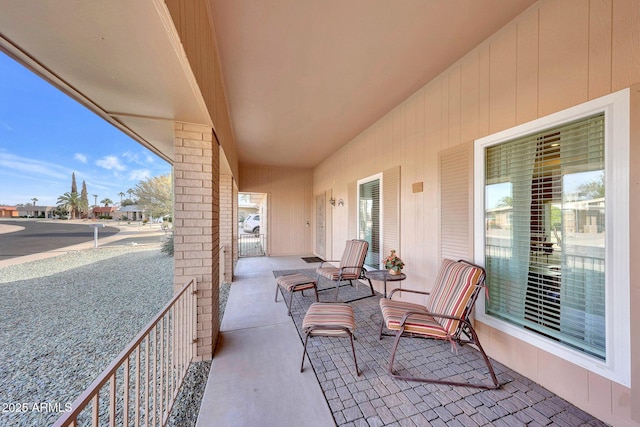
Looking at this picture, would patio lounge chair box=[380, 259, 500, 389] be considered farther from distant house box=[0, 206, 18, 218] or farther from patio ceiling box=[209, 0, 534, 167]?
distant house box=[0, 206, 18, 218]

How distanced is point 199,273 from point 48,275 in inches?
163

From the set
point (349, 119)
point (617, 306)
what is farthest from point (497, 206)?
point (349, 119)

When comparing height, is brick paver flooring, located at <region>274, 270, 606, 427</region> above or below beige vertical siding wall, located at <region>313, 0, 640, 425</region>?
below

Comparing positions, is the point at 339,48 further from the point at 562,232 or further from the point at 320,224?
the point at 320,224

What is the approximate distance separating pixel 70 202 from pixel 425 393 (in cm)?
322

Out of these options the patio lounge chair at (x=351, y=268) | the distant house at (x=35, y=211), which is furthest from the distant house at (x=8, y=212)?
the patio lounge chair at (x=351, y=268)

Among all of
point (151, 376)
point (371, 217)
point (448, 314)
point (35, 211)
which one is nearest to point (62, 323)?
point (151, 376)

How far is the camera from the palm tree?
1.65m

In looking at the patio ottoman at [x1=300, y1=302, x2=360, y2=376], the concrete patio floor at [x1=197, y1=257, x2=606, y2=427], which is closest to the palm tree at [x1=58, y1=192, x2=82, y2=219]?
the concrete patio floor at [x1=197, y1=257, x2=606, y2=427]

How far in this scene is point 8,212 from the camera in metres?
1.23

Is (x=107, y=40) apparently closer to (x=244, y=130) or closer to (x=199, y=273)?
(x=199, y=273)

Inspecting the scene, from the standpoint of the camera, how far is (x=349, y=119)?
4.01 metres

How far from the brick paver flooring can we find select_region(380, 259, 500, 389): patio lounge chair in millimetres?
115

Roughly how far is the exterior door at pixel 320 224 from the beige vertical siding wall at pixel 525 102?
3.57 metres
